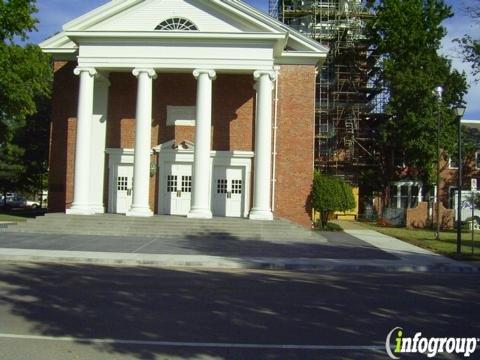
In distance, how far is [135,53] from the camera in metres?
26.6

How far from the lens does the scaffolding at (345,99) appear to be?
147 feet

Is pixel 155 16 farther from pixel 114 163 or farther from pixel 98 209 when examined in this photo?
pixel 98 209

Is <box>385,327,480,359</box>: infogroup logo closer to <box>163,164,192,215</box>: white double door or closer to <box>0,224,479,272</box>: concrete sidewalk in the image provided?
<box>0,224,479,272</box>: concrete sidewalk

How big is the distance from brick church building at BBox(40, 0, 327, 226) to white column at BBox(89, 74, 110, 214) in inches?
2.0

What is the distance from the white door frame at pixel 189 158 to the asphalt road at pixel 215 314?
15.2 metres

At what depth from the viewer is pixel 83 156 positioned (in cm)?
2633

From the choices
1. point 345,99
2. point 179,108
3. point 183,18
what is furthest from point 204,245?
point 345,99

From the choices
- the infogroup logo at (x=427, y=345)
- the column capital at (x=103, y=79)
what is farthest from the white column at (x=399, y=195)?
the infogroup logo at (x=427, y=345)

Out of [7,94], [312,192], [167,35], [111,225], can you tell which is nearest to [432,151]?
[312,192]

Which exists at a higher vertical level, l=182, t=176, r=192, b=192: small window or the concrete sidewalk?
l=182, t=176, r=192, b=192: small window

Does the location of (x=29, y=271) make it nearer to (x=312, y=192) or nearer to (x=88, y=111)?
(x=88, y=111)

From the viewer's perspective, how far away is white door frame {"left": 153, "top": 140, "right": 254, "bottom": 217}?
94.7ft

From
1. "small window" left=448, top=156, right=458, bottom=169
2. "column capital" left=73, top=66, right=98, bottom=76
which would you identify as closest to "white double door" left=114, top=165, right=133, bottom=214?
"column capital" left=73, top=66, right=98, bottom=76

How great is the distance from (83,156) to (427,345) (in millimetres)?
21539
